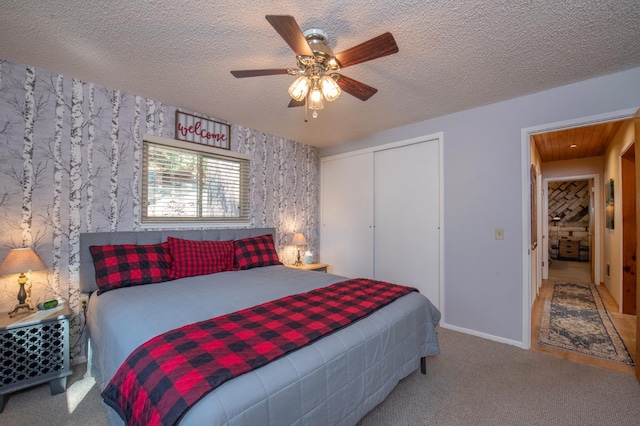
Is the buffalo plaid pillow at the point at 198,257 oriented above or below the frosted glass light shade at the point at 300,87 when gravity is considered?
below

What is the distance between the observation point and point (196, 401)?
2.96 feet

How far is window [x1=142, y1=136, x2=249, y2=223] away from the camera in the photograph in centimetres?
289

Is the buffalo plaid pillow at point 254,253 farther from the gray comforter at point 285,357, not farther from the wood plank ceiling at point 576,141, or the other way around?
the wood plank ceiling at point 576,141

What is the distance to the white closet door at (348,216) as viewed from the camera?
400cm

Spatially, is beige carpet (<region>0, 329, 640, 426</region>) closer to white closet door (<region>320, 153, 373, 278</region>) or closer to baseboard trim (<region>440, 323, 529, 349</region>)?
baseboard trim (<region>440, 323, 529, 349</region>)

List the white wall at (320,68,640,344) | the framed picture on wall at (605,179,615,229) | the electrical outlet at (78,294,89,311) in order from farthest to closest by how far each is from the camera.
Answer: the framed picture on wall at (605,179,615,229)
the white wall at (320,68,640,344)
the electrical outlet at (78,294,89,311)

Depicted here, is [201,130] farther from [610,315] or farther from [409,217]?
[610,315]

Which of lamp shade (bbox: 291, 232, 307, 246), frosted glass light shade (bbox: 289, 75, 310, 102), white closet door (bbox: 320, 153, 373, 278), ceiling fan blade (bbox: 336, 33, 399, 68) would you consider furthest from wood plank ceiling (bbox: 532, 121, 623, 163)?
lamp shade (bbox: 291, 232, 307, 246)

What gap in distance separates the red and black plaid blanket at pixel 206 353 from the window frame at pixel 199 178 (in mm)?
1849

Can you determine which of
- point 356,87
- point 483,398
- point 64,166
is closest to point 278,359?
point 483,398

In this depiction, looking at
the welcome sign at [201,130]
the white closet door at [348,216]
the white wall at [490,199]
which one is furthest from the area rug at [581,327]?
the welcome sign at [201,130]

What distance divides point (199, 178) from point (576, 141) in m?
5.42

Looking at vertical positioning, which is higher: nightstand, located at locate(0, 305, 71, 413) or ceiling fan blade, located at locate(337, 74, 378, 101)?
ceiling fan blade, located at locate(337, 74, 378, 101)

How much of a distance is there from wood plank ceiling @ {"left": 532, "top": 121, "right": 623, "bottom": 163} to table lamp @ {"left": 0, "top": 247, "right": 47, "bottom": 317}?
4969 mm
